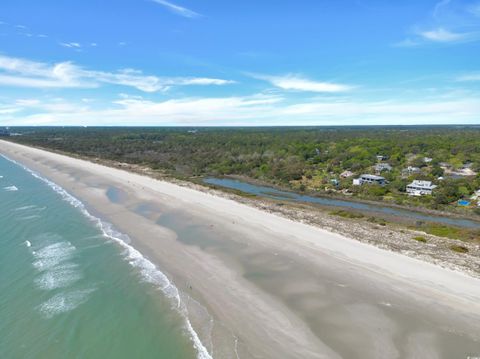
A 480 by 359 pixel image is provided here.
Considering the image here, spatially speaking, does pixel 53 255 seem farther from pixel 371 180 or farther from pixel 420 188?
pixel 420 188

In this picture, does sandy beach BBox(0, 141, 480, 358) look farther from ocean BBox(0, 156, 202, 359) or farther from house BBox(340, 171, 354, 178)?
house BBox(340, 171, 354, 178)

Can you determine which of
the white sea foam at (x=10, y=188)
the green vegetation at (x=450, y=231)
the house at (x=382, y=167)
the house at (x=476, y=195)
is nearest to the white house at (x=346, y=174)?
the house at (x=382, y=167)

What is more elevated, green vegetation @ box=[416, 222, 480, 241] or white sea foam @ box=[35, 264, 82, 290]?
white sea foam @ box=[35, 264, 82, 290]

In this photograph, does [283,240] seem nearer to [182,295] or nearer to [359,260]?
[359,260]

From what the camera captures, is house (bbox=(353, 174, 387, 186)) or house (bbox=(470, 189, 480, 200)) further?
house (bbox=(353, 174, 387, 186))

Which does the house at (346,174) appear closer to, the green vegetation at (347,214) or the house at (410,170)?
the house at (410,170)

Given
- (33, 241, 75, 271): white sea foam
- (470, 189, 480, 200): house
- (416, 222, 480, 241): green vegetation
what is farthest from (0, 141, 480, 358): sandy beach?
(470, 189, 480, 200): house

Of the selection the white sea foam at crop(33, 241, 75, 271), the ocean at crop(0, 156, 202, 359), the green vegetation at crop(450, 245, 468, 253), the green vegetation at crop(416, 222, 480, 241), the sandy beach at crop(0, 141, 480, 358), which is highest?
the white sea foam at crop(33, 241, 75, 271)
